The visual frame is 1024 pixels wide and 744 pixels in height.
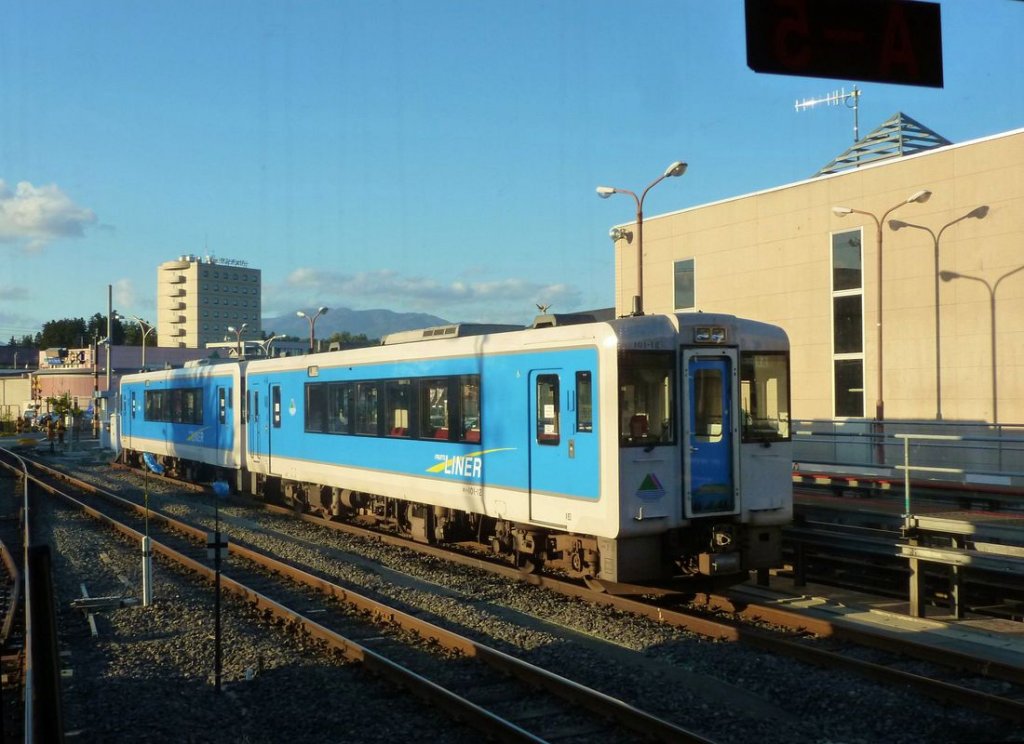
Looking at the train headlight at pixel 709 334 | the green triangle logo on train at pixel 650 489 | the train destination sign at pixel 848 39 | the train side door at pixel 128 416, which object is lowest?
the green triangle logo on train at pixel 650 489

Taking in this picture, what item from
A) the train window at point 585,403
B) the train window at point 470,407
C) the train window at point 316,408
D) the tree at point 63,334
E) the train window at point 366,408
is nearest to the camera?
the train window at point 585,403

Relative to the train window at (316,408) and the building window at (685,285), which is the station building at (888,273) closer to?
the building window at (685,285)

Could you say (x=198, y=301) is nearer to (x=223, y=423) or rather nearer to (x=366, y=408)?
(x=223, y=423)

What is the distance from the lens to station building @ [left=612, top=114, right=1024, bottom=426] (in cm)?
2628

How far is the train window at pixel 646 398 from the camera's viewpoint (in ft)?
33.4

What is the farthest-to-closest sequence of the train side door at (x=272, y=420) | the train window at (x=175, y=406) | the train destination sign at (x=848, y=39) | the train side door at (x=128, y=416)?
the train side door at (x=128, y=416) < the train window at (x=175, y=406) < the train side door at (x=272, y=420) < the train destination sign at (x=848, y=39)

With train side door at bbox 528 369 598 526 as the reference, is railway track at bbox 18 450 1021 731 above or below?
below

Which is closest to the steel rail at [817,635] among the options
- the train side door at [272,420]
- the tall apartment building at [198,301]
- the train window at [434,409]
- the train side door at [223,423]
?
the train window at [434,409]

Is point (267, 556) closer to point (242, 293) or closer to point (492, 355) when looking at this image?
point (492, 355)

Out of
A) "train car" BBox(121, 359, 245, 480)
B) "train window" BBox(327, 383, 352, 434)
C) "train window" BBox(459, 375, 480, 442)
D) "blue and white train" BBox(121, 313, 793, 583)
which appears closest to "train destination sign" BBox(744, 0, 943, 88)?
"blue and white train" BBox(121, 313, 793, 583)

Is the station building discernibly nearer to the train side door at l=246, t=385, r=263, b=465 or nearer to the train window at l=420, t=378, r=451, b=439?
the train side door at l=246, t=385, r=263, b=465

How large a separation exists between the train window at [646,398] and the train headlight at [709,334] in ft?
1.23

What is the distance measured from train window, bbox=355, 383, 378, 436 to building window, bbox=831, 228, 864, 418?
19477 millimetres

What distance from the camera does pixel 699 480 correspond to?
1053cm
